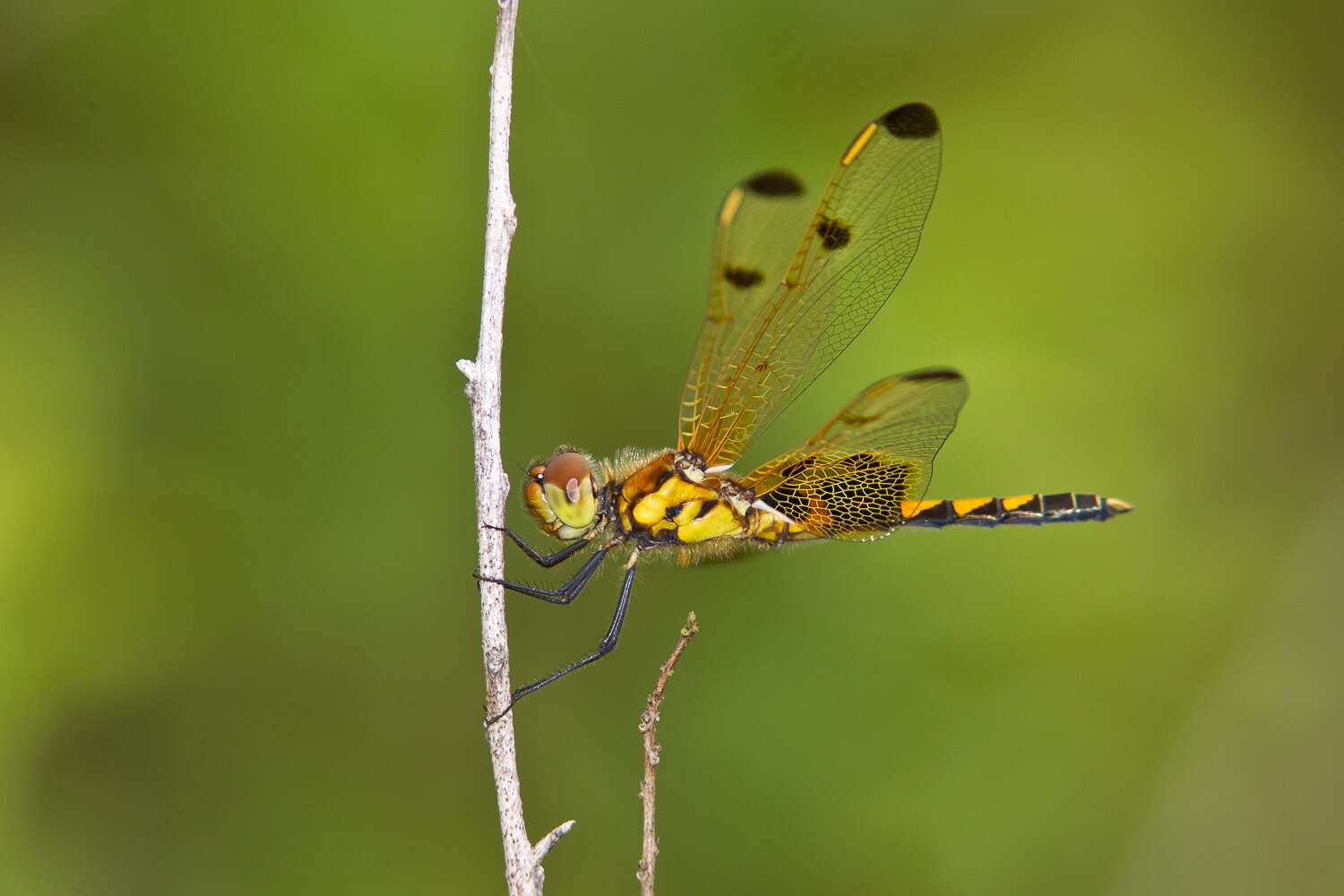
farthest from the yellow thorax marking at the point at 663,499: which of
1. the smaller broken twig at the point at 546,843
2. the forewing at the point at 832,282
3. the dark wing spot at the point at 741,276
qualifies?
the smaller broken twig at the point at 546,843

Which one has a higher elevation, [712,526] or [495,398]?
[495,398]

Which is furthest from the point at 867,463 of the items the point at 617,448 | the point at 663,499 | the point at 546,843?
the point at 546,843

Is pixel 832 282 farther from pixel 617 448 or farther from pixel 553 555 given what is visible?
pixel 553 555

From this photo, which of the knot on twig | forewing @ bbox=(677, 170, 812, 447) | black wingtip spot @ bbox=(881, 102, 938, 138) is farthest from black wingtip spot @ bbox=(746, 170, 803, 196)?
the knot on twig

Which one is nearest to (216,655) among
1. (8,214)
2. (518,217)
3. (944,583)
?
(8,214)

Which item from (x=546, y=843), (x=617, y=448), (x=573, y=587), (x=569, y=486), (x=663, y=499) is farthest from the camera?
(x=617, y=448)

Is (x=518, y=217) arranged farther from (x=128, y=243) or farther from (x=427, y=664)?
(x=427, y=664)

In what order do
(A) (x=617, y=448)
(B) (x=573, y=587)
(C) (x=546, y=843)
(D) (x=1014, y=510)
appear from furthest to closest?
(A) (x=617, y=448) → (D) (x=1014, y=510) → (B) (x=573, y=587) → (C) (x=546, y=843)

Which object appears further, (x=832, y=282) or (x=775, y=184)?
(x=832, y=282)

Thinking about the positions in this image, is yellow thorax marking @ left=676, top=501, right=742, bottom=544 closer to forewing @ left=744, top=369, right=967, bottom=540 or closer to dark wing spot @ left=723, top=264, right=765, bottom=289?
forewing @ left=744, top=369, right=967, bottom=540
